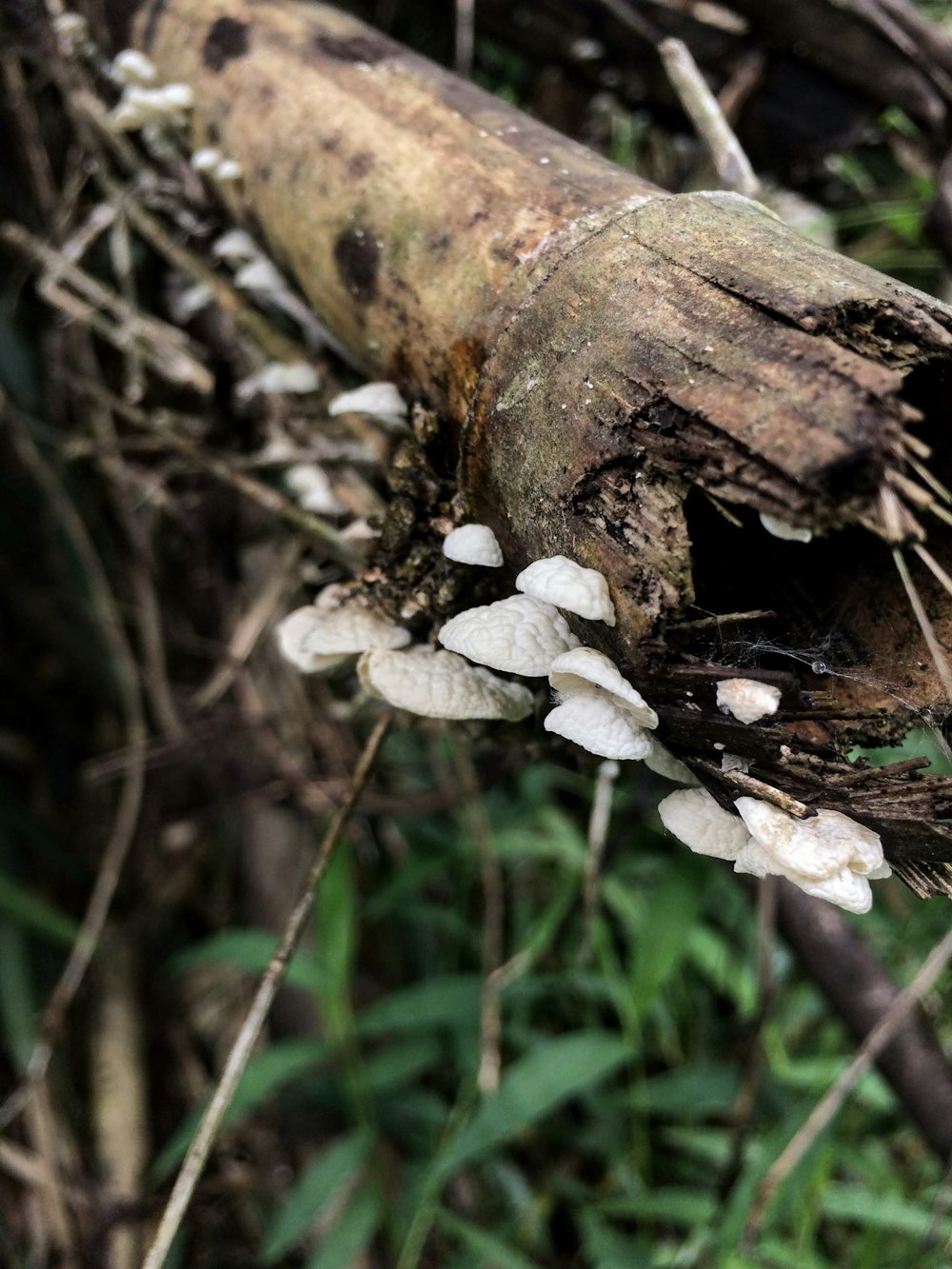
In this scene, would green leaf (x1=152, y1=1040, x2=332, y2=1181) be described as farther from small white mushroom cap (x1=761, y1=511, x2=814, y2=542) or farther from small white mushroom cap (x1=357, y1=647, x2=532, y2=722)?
small white mushroom cap (x1=761, y1=511, x2=814, y2=542)

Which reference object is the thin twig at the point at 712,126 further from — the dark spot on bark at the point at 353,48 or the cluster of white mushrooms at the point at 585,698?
the cluster of white mushrooms at the point at 585,698

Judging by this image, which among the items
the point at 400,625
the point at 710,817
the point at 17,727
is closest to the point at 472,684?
the point at 400,625

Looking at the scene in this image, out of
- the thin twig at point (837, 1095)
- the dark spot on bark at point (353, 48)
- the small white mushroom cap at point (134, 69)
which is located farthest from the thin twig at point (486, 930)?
the small white mushroom cap at point (134, 69)

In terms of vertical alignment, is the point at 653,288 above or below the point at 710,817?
above

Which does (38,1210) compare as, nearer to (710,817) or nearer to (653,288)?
(710,817)

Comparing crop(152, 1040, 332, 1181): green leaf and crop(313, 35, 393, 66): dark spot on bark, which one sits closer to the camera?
crop(313, 35, 393, 66): dark spot on bark

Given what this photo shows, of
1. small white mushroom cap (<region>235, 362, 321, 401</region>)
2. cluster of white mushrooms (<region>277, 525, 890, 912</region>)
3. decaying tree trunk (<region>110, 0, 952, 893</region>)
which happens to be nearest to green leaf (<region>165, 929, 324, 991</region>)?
cluster of white mushrooms (<region>277, 525, 890, 912</region>)
